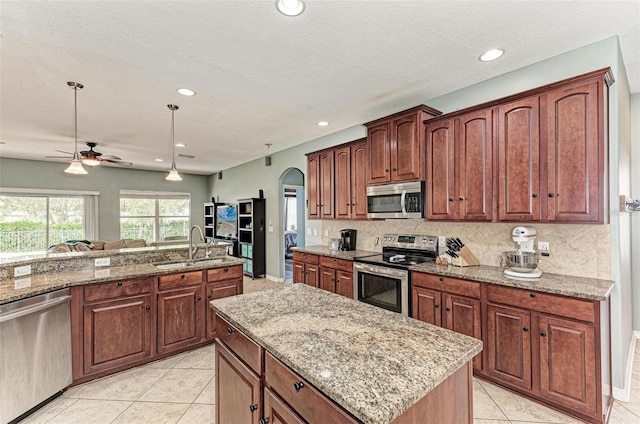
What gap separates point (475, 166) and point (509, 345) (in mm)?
1554

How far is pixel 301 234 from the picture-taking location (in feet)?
25.1

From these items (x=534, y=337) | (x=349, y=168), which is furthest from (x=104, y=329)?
(x=534, y=337)

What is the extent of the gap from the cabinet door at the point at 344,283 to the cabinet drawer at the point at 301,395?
7.82ft

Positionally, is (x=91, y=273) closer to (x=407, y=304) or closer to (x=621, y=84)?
(x=407, y=304)

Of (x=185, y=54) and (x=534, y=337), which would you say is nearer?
(x=534, y=337)

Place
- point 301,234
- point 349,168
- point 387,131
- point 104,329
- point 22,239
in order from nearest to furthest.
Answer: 1. point 104,329
2. point 387,131
3. point 349,168
4. point 22,239
5. point 301,234

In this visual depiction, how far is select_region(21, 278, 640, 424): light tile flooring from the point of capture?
209cm

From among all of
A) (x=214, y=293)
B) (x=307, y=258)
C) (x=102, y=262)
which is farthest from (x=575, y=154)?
(x=102, y=262)

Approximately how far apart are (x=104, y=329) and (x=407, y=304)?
2.83 metres

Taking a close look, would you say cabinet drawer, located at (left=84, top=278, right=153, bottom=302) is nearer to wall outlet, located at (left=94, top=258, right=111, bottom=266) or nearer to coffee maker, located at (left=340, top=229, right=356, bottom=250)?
wall outlet, located at (left=94, top=258, right=111, bottom=266)

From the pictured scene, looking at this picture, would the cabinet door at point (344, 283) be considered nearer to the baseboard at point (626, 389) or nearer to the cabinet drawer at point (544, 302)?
the cabinet drawer at point (544, 302)

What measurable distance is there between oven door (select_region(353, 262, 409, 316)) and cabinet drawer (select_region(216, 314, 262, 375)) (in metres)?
1.90

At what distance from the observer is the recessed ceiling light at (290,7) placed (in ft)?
5.78

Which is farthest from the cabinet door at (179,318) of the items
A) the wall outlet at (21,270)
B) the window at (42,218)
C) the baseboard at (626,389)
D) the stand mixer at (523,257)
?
the window at (42,218)
